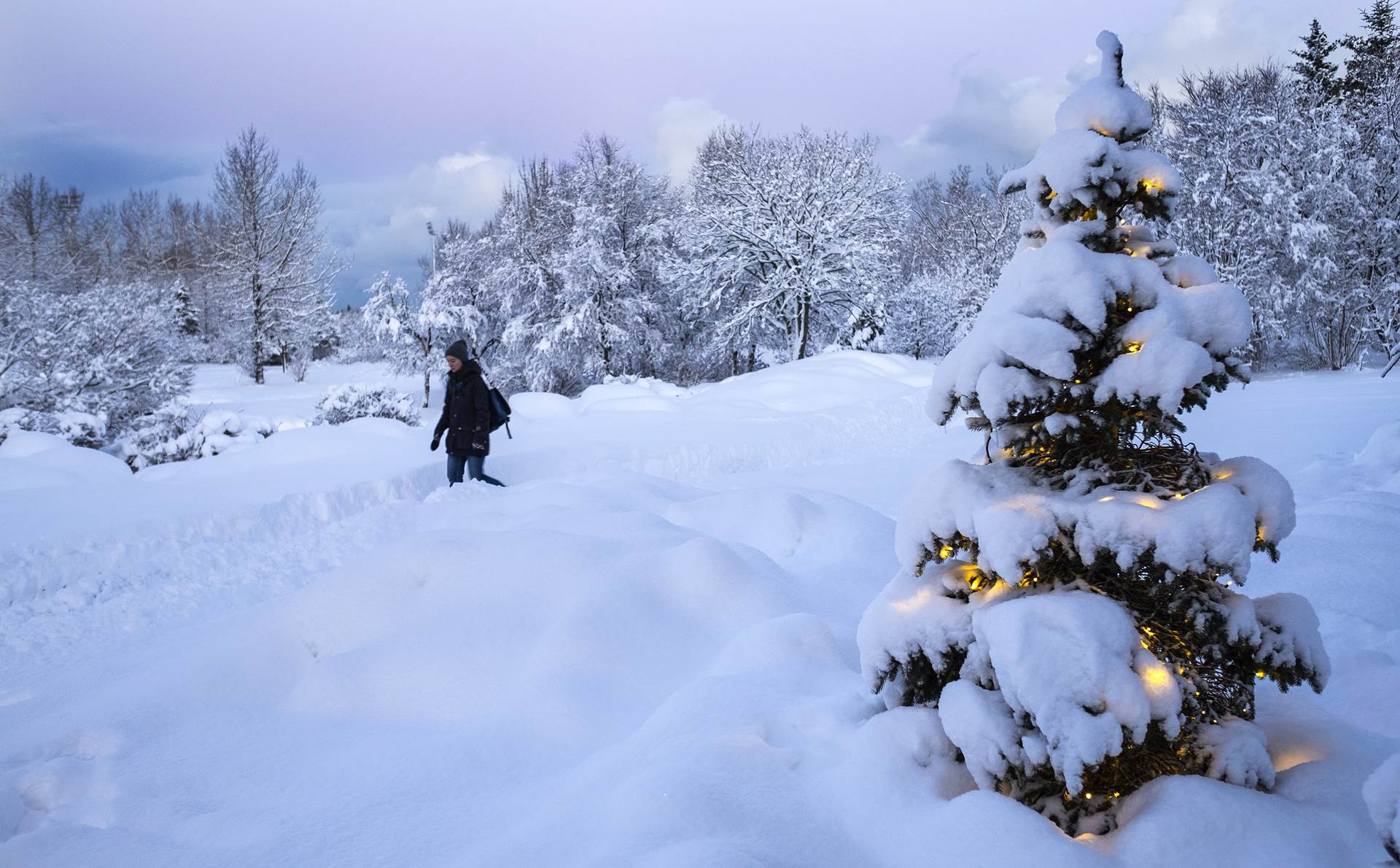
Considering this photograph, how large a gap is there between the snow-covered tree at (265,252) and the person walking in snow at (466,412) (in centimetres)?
2846

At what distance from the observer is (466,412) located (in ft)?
28.7

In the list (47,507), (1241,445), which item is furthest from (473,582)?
(1241,445)

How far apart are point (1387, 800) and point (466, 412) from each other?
27.7 feet

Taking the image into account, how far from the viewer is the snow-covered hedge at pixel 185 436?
Result: 11.8m

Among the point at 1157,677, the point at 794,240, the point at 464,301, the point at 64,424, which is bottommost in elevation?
the point at 64,424

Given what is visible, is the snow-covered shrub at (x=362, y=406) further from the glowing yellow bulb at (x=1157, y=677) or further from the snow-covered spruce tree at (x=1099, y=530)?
the glowing yellow bulb at (x=1157, y=677)

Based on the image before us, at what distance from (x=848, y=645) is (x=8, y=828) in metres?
3.69

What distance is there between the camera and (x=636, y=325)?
1123 inches

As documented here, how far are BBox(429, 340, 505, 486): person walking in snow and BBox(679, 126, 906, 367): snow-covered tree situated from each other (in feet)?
60.6

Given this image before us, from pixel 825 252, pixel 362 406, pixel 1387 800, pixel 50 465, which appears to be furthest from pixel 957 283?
pixel 1387 800

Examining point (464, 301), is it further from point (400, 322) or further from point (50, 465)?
point (50, 465)

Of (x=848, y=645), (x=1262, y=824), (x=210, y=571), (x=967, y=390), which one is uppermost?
(x=967, y=390)

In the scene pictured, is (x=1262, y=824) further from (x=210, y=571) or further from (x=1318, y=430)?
(x=1318, y=430)

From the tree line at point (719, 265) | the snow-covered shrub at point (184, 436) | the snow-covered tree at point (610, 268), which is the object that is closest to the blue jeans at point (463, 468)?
the snow-covered shrub at point (184, 436)
